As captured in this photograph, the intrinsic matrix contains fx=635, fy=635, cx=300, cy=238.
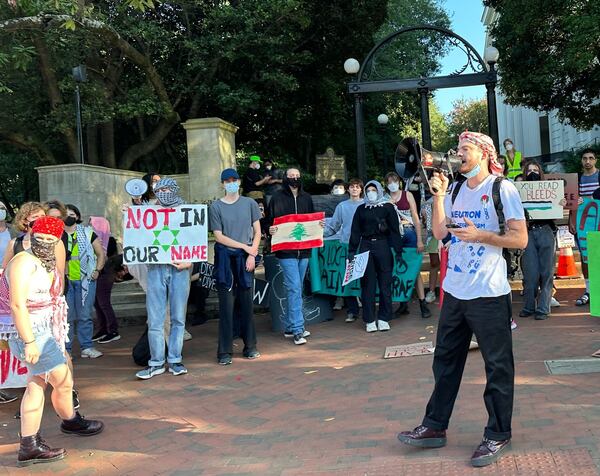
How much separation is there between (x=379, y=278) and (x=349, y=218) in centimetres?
110

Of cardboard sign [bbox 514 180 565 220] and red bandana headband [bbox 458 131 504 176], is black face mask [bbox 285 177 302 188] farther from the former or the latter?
red bandana headband [bbox 458 131 504 176]

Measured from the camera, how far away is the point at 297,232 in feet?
25.2

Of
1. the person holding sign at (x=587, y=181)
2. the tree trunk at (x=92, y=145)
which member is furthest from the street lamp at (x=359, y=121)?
Result: the tree trunk at (x=92, y=145)

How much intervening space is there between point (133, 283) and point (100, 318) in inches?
82.0

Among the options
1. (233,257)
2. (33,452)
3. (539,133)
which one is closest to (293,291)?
(233,257)

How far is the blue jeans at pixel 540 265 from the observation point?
25.9ft

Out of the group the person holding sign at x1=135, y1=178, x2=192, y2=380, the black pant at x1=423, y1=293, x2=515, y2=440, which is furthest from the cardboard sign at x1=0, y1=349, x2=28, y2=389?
the black pant at x1=423, y1=293, x2=515, y2=440

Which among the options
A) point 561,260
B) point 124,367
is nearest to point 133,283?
point 124,367

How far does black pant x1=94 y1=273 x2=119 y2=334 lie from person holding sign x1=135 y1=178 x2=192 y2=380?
6.59 feet

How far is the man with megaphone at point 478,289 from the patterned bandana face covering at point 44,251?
2660 mm

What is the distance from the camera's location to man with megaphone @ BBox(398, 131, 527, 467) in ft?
12.4

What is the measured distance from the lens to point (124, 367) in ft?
23.1

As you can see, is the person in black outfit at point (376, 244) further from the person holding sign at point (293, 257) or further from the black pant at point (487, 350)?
the black pant at point (487, 350)

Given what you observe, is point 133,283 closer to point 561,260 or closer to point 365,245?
point 365,245
